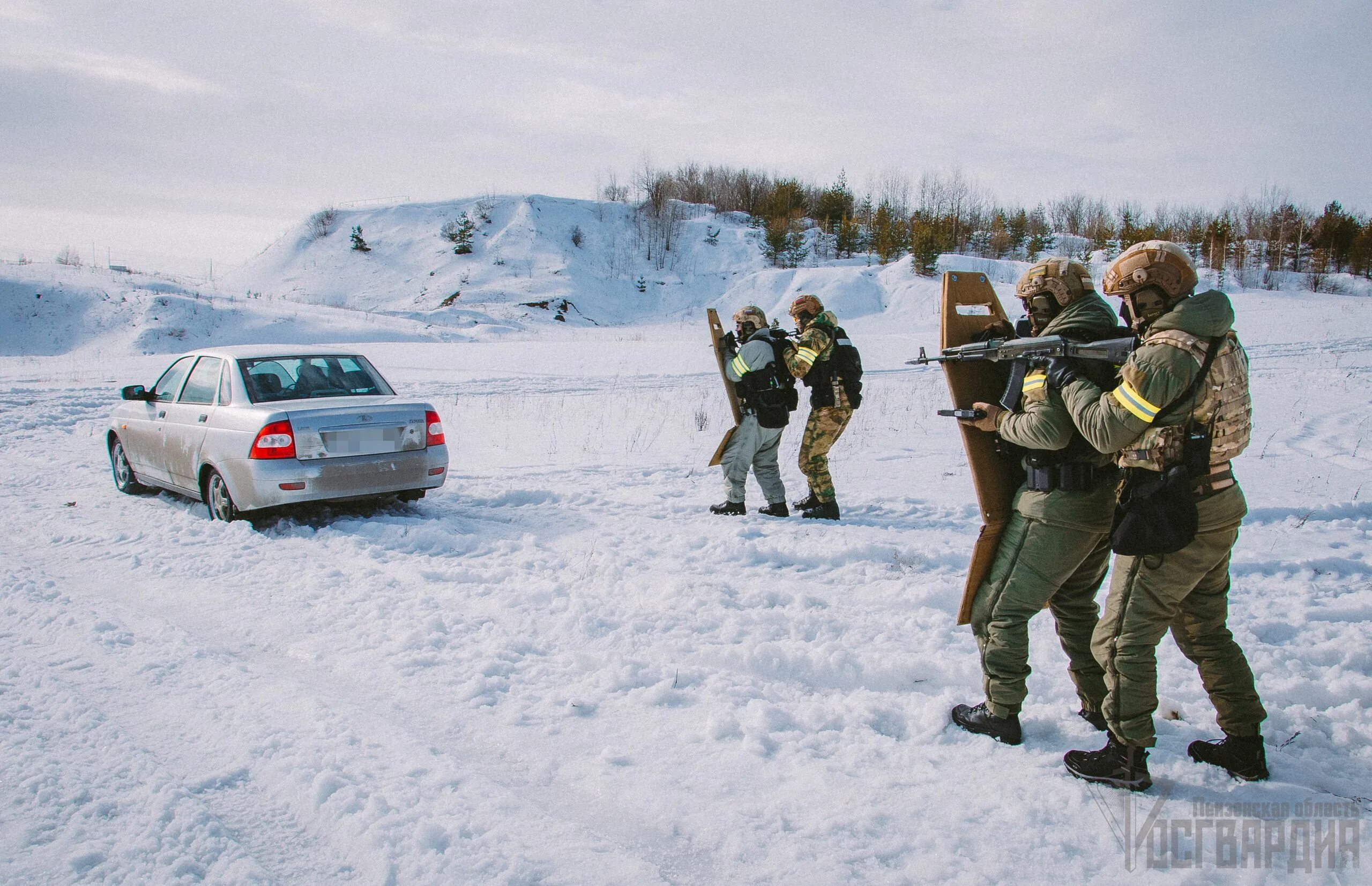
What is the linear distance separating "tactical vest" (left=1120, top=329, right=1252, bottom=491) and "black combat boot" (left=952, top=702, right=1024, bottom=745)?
46.4 inches

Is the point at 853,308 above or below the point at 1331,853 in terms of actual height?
above

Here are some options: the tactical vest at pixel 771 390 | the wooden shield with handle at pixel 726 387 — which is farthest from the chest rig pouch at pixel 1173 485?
the wooden shield with handle at pixel 726 387

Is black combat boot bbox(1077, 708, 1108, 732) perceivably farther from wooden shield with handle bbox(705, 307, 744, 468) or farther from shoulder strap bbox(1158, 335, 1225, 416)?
wooden shield with handle bbox(705, 307, 744, 468)

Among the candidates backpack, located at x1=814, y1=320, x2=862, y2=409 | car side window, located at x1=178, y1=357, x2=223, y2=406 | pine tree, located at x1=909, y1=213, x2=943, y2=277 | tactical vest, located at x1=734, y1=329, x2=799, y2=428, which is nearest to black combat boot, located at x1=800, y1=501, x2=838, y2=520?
tactical vest, located at x1=734, y1=329, x2=799, y2=428

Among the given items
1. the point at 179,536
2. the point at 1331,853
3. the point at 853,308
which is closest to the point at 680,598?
the point at 1331,853

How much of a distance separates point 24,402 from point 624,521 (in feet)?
40.4

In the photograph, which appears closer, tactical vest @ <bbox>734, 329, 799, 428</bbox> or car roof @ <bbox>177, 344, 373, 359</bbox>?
tactical vest @ <bbox>734, 329, 799, 428</bbox>

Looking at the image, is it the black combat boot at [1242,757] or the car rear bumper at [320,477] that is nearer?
the black combat boot at [1242,757]

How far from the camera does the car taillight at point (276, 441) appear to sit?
572 cm

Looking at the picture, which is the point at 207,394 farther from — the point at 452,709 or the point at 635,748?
the point at 635,748

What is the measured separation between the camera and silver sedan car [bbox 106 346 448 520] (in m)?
5.77

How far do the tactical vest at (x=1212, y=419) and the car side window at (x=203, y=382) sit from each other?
6924 mm

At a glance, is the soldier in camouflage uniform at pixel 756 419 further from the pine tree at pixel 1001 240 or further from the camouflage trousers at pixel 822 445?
the pine tree at pixel 1001 240

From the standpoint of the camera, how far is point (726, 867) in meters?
2.36
